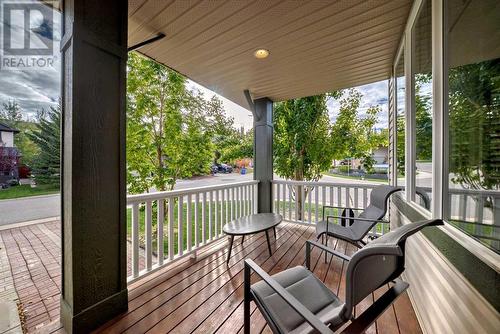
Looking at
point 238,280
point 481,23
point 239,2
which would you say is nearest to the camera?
point 481,23

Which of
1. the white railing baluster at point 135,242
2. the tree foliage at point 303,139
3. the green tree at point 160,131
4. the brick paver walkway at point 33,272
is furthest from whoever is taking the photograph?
the tree foliage at point 303,139

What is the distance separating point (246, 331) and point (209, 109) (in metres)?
4.70

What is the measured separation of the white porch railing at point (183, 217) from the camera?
6.93 ft

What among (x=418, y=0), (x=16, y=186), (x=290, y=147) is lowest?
(x=16, y=186)

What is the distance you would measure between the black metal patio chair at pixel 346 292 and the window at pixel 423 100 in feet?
2.80

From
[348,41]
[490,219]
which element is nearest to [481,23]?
[490,219]

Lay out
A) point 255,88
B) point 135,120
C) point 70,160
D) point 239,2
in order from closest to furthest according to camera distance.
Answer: point 70,160 < point 239,2 < point 255,88 < point 135,120

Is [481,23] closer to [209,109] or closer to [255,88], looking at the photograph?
[255,88]

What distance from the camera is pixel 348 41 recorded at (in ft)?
7.75

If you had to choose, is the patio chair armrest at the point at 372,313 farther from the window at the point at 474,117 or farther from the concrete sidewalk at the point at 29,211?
the concrete sidewalk at the point at 29,211

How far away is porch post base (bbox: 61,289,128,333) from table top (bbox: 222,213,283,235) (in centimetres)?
120

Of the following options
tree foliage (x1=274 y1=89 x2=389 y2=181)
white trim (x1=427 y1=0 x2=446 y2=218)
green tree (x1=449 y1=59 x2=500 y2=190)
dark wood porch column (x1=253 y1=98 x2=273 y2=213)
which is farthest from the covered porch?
tree foliage (x1=274 y1=89 x2=389 y2=181)

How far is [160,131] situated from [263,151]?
219cm
